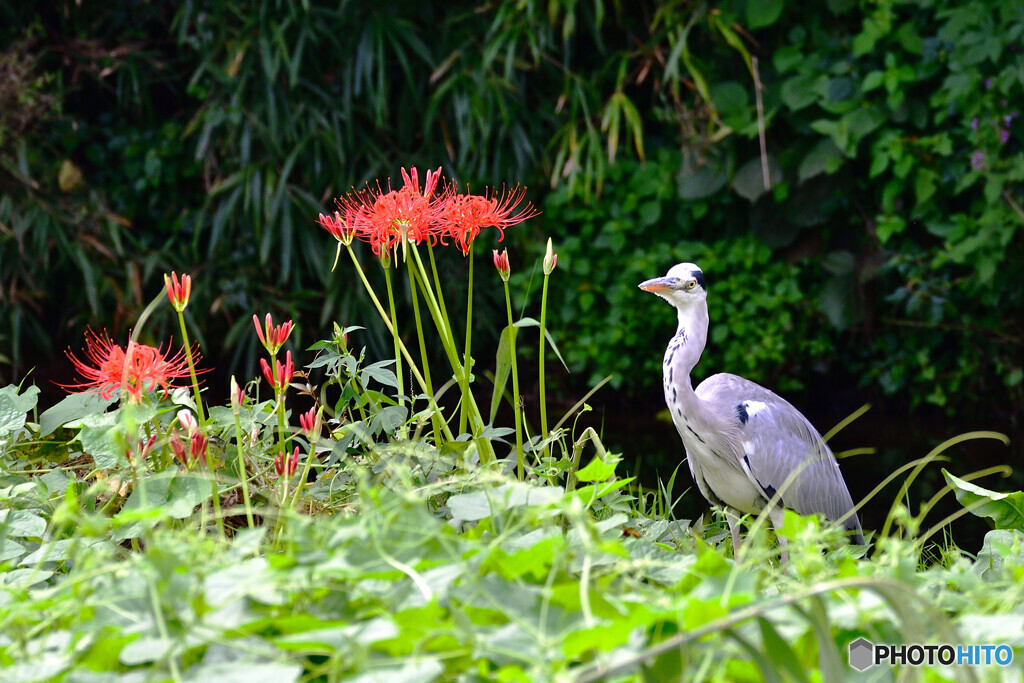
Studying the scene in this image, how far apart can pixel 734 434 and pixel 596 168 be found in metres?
2.31

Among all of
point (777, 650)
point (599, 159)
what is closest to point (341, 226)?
point (777, 650)

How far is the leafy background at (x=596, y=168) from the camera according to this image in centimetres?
347

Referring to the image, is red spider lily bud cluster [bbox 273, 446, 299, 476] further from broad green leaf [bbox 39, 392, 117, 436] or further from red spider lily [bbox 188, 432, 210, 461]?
broad green leaf [bbox 39, 392, 117, 436]

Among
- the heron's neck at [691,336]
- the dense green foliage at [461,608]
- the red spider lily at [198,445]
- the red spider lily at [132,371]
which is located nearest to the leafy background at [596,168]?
the heron's neck at [691,336]

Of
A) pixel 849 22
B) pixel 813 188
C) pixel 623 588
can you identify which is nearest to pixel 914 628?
pixel 623 588

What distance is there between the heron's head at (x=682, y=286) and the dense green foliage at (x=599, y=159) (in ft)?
6.77

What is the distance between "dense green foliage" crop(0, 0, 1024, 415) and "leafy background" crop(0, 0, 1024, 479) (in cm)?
1

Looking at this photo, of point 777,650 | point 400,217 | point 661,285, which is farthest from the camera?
point 661,285

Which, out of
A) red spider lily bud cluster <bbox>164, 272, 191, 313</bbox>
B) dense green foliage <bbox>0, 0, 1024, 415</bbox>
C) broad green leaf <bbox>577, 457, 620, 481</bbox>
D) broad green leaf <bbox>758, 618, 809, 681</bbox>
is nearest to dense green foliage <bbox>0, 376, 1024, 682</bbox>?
broad green leaf <bbox>758, 618, 809, 681</bbox>

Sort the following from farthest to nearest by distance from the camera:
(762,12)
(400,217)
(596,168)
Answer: (596,168) < (762,12) < (400,217)

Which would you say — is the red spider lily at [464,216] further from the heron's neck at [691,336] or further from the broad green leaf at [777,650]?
the broad green leaf at [777,650]

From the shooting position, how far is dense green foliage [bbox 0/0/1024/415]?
3457mm

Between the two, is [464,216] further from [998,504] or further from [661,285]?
[998,504]

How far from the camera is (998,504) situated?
108 centimetres
